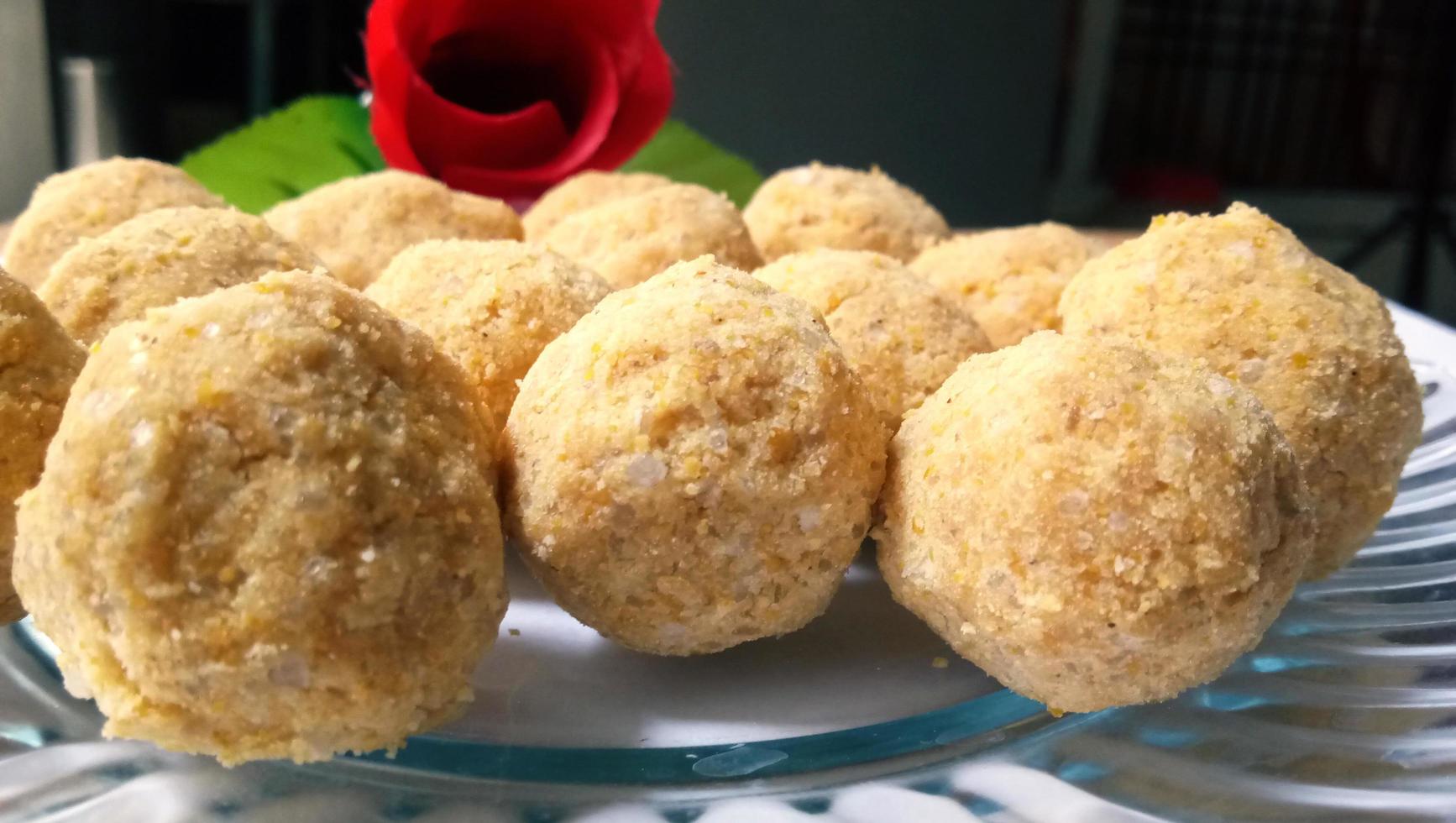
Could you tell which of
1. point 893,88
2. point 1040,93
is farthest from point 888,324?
point 1040,93

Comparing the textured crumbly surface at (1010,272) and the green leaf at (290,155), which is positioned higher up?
the textured crumbly surface at (1010,272)

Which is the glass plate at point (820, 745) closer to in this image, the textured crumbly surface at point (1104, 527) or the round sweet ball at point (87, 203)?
the textured crumbly surface at point (1104, 527)

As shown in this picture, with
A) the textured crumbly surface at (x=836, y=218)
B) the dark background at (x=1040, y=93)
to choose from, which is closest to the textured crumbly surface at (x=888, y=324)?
the textured crumbly surface at (x=836, y=218)

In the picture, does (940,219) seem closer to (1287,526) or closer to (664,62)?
(664,62)

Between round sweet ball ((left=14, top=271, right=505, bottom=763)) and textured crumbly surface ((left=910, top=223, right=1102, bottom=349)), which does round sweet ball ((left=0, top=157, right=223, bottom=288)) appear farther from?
textured crumbly surface ((left=910, top=223, right=1102, bottom=349))

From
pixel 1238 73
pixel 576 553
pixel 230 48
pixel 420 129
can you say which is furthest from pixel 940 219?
pixel 1238 73

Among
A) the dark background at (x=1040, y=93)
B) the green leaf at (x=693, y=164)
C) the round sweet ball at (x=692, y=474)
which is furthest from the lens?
the dark background at (x=1040, y=93)
